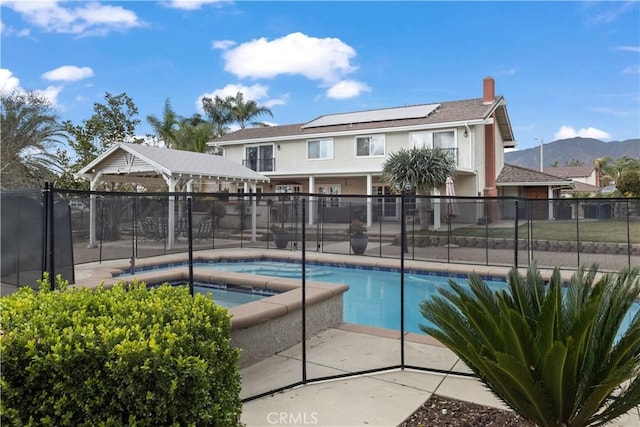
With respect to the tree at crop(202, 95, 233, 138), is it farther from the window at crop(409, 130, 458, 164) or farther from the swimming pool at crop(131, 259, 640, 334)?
the swimming pool at crop(131, 259, 640, 334)

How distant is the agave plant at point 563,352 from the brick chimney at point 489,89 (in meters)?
21.5

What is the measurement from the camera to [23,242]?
16.5ft

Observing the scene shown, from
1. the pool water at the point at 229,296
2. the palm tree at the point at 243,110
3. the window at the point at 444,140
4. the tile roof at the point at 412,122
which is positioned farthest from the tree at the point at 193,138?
the pool water at the point at 229,296

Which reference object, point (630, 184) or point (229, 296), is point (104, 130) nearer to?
point (229, 296)

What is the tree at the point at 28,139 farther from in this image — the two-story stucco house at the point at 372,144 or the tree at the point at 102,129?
the two-story stucco house at the point at 372,144

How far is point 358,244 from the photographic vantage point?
13.7 m

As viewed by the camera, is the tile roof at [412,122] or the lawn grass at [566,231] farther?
the tile roof at [412,122]

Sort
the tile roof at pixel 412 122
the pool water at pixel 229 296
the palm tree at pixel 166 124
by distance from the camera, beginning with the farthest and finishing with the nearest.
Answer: the palm tree at pixel 166 124, the tile roof at pixel 412 122, the pool water at pixel 229 296

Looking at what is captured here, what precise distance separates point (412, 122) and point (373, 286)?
13.3 meters

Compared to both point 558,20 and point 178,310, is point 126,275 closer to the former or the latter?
point 178,310

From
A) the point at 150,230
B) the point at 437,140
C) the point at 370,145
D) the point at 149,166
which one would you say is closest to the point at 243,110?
the point at 370,145

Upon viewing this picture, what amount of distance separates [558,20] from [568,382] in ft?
46.1

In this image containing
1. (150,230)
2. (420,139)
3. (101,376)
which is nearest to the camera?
(101,376)

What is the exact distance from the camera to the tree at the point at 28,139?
2080 cm
